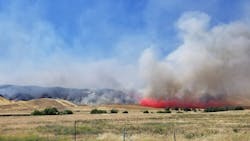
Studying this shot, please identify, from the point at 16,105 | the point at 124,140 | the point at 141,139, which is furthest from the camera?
the point at 16,105

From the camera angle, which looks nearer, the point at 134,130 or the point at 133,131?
the point at 133,131

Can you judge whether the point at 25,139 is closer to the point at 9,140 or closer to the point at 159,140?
the point at 9,140

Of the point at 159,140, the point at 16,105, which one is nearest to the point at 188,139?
the point at 159,140

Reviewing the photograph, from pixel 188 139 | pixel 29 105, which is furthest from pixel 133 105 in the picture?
pixel 188 139

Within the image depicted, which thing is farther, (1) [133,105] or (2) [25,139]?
(1) [133,105]

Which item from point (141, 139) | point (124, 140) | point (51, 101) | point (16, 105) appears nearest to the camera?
point (124, 140)

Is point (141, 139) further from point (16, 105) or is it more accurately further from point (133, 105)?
point (133, 105)

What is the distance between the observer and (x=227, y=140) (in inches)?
1029

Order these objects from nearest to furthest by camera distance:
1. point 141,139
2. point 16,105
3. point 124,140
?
point 124,140
point 141,139
point 16,105

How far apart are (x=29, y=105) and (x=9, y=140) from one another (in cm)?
14614

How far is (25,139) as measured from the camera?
1129 inches

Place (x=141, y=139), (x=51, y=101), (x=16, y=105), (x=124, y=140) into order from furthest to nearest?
(x=51, y=101)
(x=16, y=105)
(x=141, y=139)
(x=124, y=140)

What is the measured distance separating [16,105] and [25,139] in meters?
145

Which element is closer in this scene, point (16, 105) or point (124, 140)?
point (124, 140)
